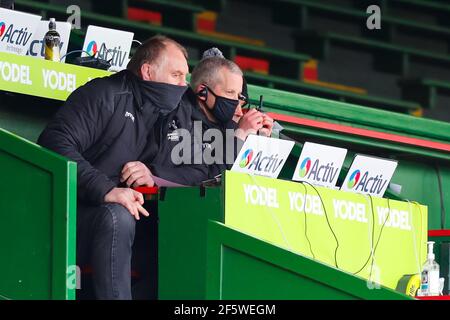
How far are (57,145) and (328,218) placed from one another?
1.26 metres

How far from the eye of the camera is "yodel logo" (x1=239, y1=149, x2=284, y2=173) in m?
6.84

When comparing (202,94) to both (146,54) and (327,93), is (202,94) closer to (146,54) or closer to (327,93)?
(146,54)

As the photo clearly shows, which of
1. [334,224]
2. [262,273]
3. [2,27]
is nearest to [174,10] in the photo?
[2,27]

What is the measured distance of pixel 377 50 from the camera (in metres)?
13.7

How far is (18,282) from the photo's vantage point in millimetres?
6273

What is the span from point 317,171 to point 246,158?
716mm

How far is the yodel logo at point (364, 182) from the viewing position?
761 centimetres

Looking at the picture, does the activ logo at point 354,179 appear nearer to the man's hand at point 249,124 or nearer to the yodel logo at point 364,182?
the yodel logo at point 364,182

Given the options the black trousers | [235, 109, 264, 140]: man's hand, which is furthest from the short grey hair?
the black trousers

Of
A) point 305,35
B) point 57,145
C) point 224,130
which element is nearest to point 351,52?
point 305,35

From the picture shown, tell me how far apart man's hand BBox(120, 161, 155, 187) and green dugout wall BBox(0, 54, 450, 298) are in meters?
0.45

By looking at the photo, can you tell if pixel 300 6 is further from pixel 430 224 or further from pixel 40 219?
pixel 40 219

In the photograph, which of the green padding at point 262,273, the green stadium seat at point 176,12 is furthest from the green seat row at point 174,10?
the green padding at point 262,273

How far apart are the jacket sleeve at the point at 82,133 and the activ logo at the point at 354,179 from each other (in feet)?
4.64
